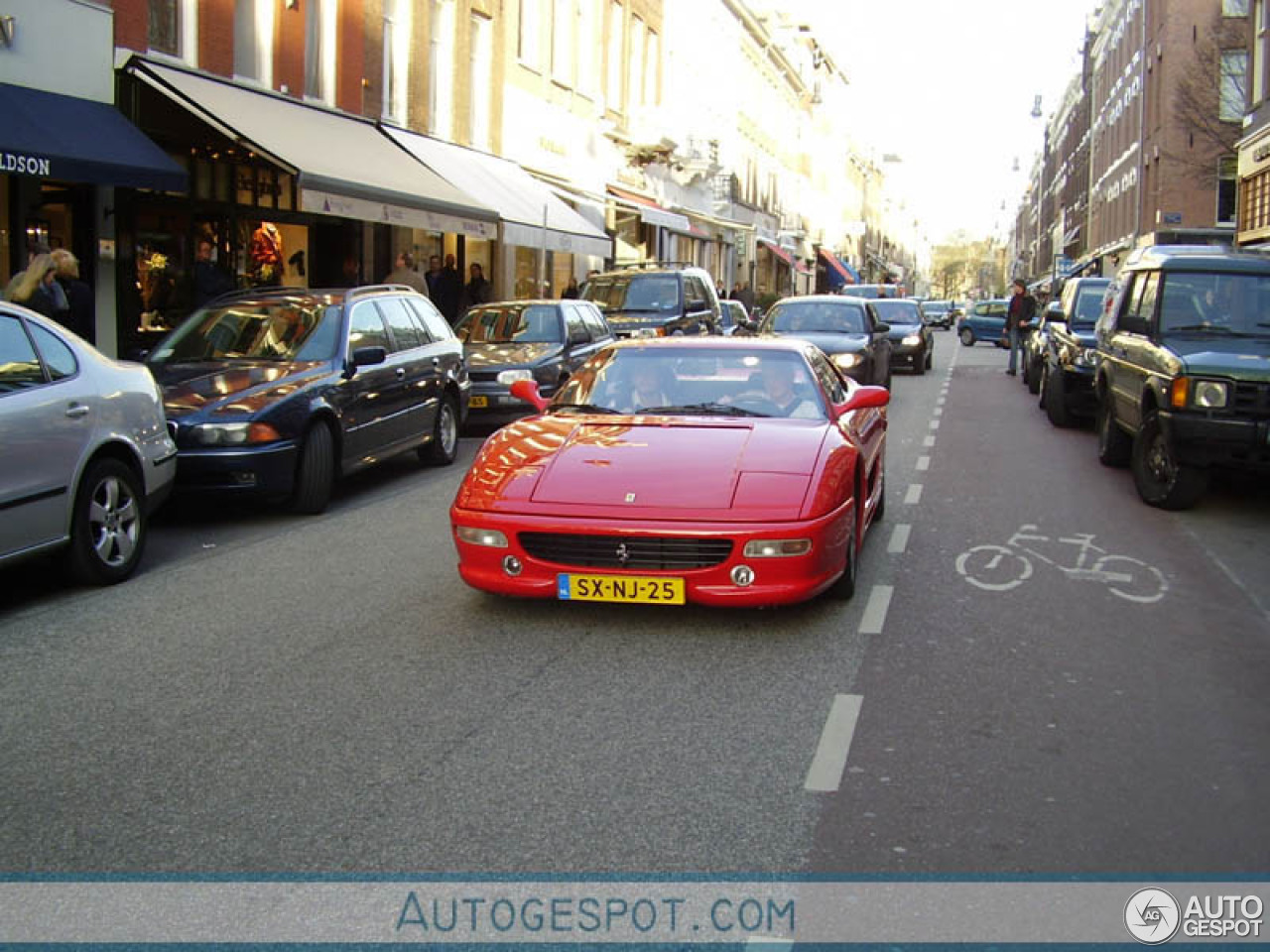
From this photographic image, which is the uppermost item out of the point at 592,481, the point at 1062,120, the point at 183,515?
the point at 1062,120

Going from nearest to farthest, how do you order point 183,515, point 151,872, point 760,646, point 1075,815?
1. point 151,872
2. point 1075,815
3. point 760,646
4. point 183,515

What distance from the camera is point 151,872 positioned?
3.74 m

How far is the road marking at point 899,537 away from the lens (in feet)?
28.2

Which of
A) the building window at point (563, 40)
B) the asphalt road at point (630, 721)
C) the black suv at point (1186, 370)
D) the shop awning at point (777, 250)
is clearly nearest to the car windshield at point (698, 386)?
the asphalt road at point (630, 721)

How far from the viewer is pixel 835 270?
78812 mm

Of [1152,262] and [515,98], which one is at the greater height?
[515,98]

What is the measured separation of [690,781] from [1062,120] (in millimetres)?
92587

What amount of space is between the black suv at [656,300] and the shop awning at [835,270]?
5710cm

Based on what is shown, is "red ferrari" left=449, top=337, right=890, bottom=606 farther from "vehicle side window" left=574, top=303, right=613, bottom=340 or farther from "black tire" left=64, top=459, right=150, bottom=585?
"vehicle side window" left=574, top=303, right=613, bottom=340

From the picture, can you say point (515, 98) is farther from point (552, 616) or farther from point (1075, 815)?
point (1075, 815)

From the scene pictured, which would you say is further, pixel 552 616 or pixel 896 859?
pixel 552 616

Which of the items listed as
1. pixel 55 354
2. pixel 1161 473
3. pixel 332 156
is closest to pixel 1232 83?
pixel 332 156

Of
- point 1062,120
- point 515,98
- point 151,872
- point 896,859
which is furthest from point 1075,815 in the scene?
point 1062,120

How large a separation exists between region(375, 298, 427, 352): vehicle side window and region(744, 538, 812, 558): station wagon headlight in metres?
6.51
